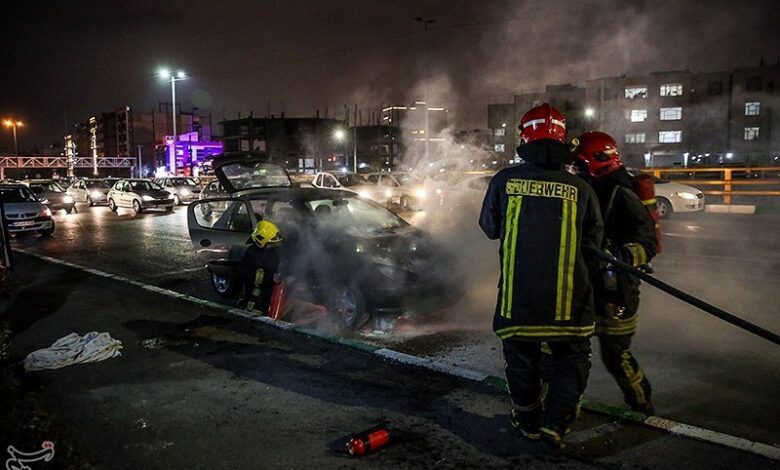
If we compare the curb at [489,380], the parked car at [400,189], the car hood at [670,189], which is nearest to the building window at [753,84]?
the parked car at [400,189]

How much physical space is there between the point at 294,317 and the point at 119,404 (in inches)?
113

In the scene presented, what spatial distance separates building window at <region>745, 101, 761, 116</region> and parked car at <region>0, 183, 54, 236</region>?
55.7 meters

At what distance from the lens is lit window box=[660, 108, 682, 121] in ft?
176

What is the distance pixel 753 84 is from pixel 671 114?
7035 millimetres

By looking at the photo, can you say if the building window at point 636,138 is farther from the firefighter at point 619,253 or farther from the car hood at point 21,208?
the firefighter at point 619,253

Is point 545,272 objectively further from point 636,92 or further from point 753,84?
point 753,84

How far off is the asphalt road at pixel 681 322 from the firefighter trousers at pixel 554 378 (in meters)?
1.11

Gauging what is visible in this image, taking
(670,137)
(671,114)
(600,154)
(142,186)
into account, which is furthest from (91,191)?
(671,114)

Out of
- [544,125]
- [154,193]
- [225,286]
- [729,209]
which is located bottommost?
[225,286]

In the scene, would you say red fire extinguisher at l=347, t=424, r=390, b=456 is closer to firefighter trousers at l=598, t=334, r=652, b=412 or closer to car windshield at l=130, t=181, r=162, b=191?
firefighter trousers at l=598, t=334, r=652, b=412

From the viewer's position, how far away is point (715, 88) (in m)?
54.1

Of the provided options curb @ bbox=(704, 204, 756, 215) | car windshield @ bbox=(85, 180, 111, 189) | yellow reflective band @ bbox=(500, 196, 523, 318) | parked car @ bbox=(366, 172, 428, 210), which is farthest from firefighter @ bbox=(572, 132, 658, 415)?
car windshield @ bbox=(85, 180, 111, 189)

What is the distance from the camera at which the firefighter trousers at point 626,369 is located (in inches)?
147

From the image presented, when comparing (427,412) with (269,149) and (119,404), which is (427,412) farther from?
(269,149)
